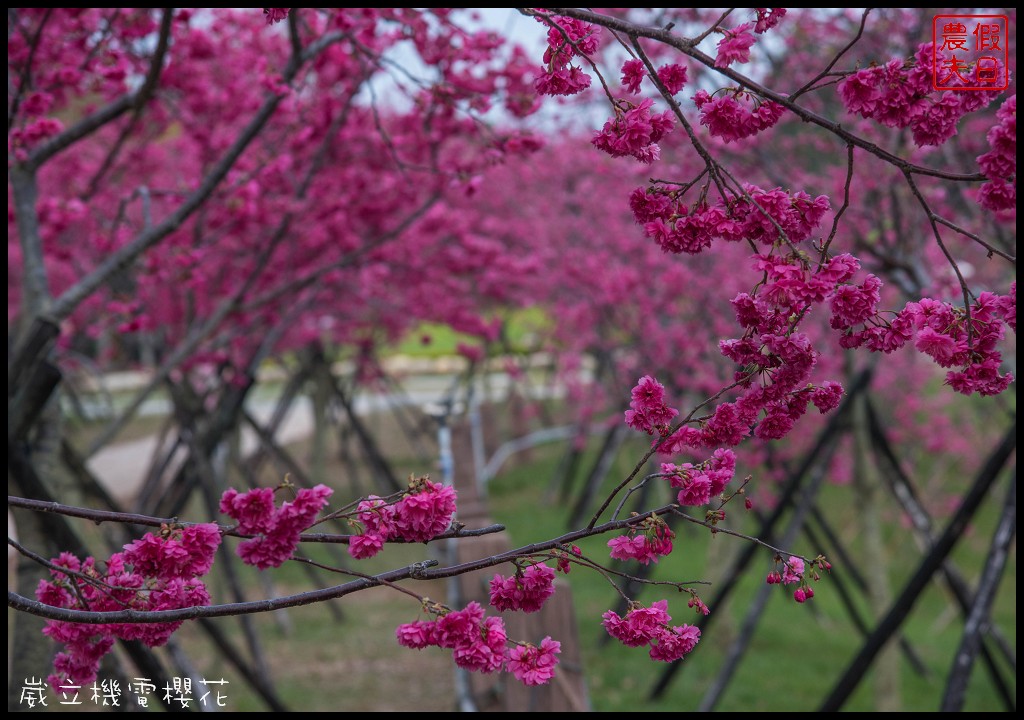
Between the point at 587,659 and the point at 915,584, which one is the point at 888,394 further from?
the point at 915,584

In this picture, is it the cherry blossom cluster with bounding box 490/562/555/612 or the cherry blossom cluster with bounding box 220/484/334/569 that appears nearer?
the cherry blossom cluster with bounding box 220/484/334/569

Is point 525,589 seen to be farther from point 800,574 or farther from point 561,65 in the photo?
point 561,65

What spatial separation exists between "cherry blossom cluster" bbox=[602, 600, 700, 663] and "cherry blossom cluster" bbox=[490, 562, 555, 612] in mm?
147

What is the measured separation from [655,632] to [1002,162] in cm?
122

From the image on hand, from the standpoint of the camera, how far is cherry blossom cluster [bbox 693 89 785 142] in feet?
7.47

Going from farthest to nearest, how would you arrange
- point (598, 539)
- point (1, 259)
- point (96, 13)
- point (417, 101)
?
1. point (598, 539)
2. point (96, 13)
3. point (417, 101)
4. point (1, 259)

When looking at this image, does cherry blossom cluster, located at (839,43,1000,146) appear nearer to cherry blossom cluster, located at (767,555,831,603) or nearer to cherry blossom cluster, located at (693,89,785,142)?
cherry blossom cluster, located at (693,89,785,142)

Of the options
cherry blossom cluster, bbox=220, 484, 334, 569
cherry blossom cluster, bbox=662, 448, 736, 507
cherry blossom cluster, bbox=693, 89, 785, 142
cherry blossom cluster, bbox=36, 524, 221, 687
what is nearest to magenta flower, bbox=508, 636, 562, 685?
cherry blossom cluster, bbox=662, 448, 736, 507

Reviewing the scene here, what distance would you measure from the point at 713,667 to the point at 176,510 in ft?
13.2

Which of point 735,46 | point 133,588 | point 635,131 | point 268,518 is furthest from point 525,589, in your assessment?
point 735,46

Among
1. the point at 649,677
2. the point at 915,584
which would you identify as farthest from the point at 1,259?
the point at 649,677

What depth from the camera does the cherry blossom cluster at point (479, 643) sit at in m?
2.13

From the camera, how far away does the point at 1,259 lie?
3641mm

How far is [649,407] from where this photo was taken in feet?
7.47
